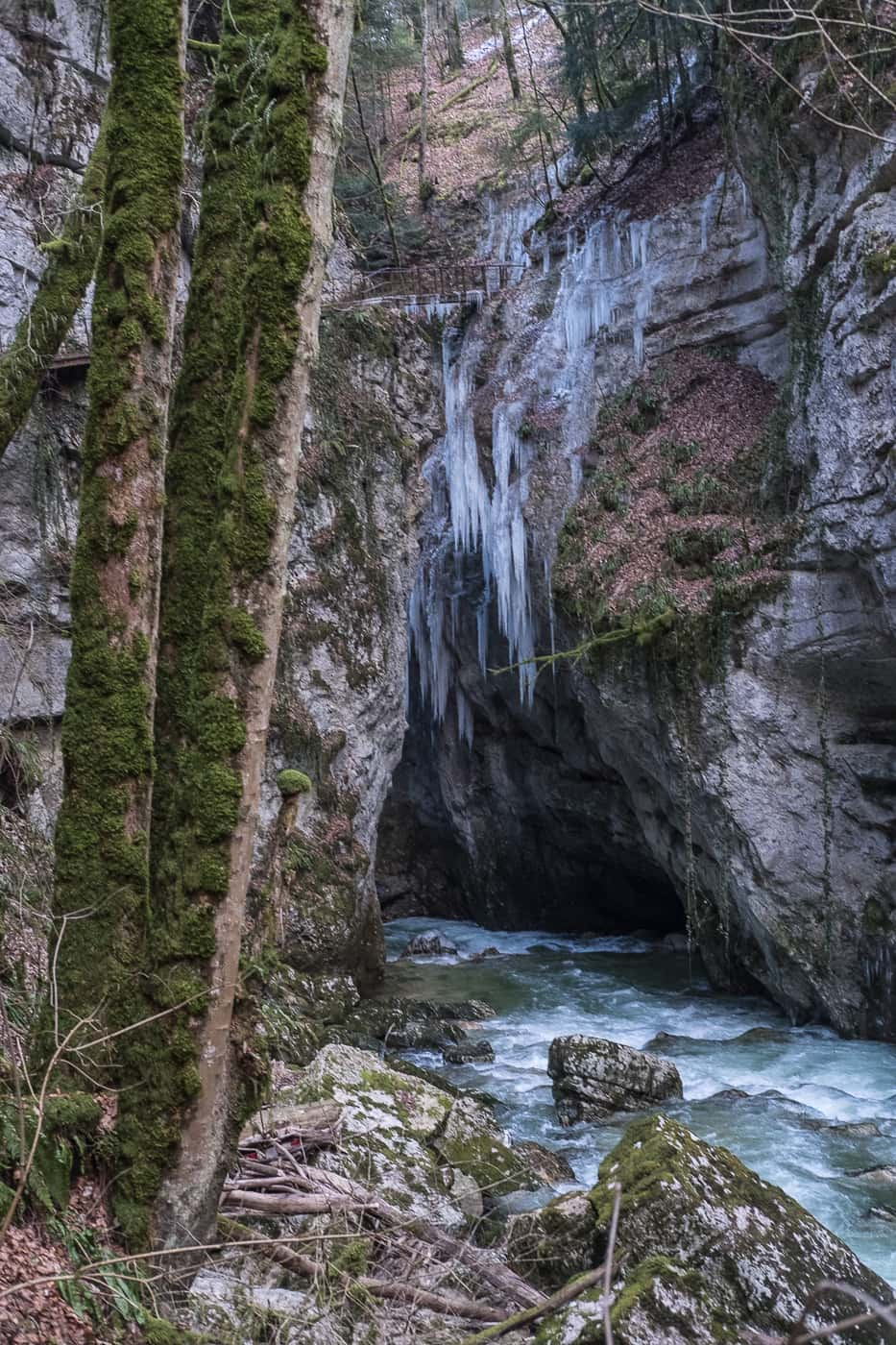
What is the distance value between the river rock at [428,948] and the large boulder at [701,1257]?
1252cm

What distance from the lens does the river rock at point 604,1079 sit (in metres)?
8.79

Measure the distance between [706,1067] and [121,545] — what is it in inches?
345

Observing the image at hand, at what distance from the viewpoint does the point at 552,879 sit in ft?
63.8

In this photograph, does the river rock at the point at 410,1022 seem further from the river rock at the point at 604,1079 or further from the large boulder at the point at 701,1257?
the large boulder at the point at 701,1257

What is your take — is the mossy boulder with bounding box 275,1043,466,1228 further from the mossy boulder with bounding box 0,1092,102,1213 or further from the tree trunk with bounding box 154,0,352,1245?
the mossy boulder with bounding box 0,1092,102,1213

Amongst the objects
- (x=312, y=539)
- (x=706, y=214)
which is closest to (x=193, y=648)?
(x=312, y=539)

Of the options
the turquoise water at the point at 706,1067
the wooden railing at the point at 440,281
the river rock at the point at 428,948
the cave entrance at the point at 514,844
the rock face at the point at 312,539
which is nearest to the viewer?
the turquoise water at the point at 706,1067

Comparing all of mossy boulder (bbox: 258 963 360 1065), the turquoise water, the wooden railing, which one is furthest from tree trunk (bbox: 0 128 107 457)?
the wooden railing

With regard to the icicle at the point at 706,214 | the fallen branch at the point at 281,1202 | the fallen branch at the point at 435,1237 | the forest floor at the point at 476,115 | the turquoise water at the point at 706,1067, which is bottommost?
the turquoise water at the point at 706,1067

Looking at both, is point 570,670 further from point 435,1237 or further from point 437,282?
point 435,1237

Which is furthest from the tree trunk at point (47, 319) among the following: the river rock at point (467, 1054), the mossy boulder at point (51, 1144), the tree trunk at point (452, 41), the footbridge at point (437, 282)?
the tree trunk at point (452, 41)

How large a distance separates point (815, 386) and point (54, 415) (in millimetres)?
8284

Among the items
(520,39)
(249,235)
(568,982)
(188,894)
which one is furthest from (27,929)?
(520,39)

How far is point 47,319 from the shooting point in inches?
233
